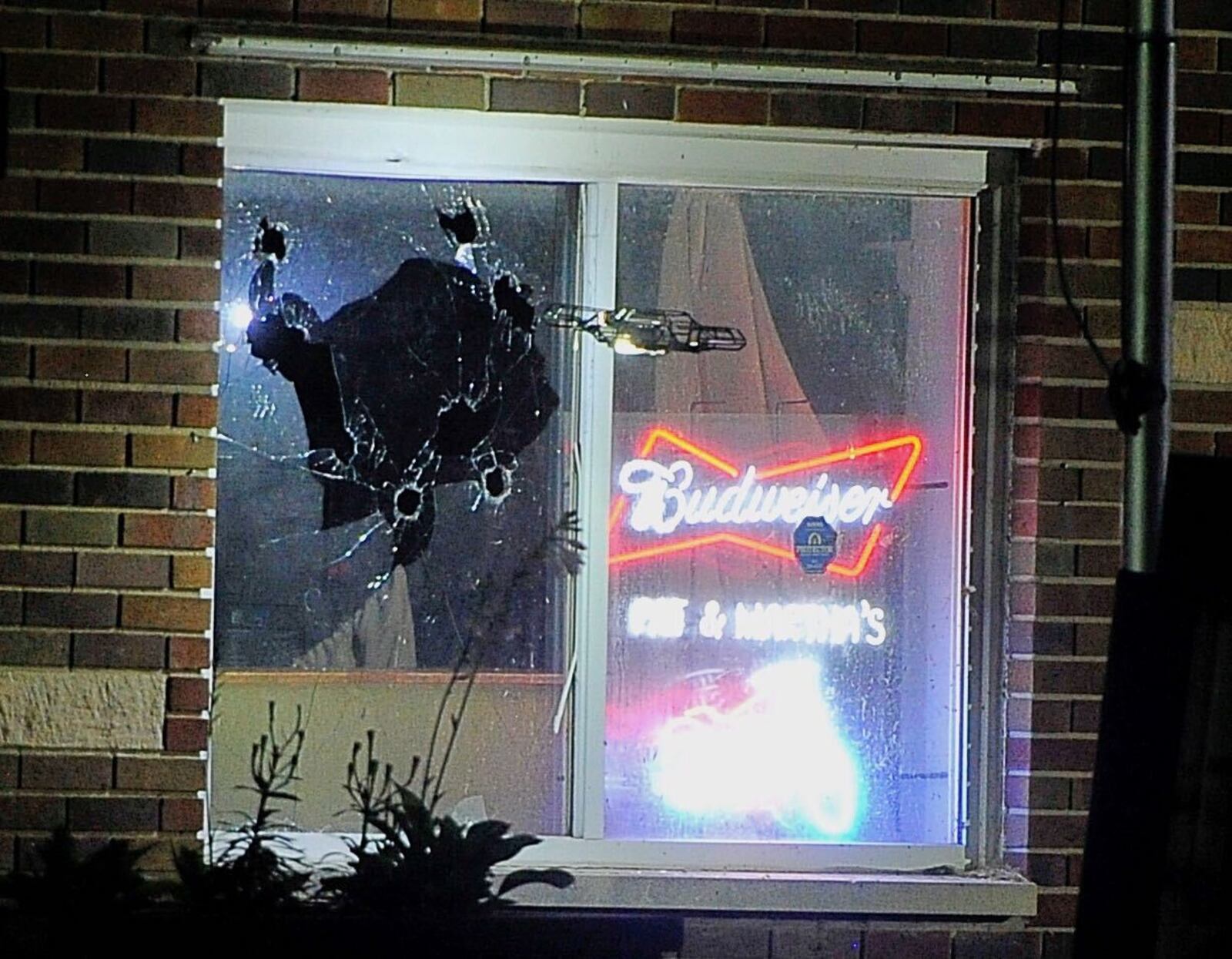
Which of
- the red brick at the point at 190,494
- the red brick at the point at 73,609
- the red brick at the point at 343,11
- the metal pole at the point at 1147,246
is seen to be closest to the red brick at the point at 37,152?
the red brick at the point at 343,11

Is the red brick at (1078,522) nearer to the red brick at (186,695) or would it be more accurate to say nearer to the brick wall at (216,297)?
the brick wall at (216,297)

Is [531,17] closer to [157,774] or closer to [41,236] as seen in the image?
[41,236]

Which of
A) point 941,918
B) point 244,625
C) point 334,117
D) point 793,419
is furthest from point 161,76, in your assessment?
point 941,918

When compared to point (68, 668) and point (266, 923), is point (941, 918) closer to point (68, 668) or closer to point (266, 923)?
point (266, 923)

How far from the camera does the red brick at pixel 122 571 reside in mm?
4941


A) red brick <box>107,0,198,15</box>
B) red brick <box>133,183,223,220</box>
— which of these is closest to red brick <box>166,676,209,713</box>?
red brick <box>133,183,223,220</box>

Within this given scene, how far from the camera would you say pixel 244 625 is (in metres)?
5.11

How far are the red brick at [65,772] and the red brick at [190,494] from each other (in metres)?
0.71

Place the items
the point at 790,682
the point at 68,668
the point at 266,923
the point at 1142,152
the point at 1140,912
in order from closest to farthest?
the point at 1140,912, the point at 266,923, the point at 1142,152, the point at 68,668, the point at 790,682

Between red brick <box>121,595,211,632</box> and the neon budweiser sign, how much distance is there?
1137 mm

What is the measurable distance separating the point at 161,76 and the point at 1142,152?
2570mm

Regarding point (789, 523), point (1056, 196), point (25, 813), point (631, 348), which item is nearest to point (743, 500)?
point (789, 523)

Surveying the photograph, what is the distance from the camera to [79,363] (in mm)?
4941

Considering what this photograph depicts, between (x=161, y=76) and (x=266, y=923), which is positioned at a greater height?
(x=161, y=76)
